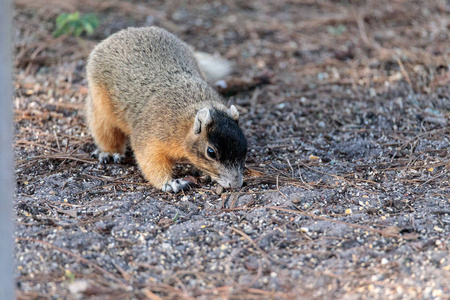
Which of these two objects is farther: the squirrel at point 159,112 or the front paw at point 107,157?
the front paw at point 107,157

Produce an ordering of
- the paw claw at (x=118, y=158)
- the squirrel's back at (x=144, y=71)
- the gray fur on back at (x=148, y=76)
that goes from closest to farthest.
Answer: the gray fur on back at (x=148, y=76)
the squirrel's back at (x=144, y=71)
the paw claw at (x=118, y=158)

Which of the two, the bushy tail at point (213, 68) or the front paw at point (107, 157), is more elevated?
the bushy tail at point (213, 68)

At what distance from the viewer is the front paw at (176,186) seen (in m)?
5.05

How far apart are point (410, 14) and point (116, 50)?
601cm

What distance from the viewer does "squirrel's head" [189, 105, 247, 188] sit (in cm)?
468

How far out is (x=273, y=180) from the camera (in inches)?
202

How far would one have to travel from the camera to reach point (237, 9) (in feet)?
33.5

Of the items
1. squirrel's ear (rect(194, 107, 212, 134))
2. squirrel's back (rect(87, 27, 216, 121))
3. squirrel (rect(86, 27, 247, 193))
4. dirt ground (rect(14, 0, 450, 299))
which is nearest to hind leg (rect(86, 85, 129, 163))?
squirrel (rect(86, 27, 247, 193))

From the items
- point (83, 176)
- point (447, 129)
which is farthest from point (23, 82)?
point (447, 129)

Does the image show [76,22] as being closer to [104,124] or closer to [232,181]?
[104,124]

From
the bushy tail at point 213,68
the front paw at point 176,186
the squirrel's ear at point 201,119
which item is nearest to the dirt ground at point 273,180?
the front paw at point 176,186

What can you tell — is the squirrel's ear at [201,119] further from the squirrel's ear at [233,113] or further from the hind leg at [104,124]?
the hind leg at [104,124]

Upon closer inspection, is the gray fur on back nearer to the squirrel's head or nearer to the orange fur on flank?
the orange fur on flank

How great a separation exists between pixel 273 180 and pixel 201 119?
0.98m
